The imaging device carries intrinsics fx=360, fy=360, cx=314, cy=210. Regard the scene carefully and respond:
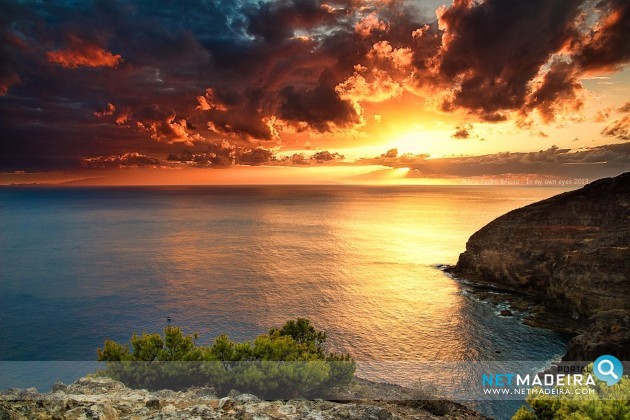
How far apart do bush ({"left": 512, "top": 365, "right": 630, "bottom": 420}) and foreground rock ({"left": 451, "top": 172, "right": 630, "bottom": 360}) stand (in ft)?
95.0

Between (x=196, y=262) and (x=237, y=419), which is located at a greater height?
(x=237, y=419)

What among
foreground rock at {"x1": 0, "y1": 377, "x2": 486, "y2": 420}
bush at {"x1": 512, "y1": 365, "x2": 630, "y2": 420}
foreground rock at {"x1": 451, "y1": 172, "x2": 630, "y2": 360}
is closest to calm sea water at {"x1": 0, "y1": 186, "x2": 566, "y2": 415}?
foreground rock at {"x1": 451, "y1": 172, "x2": 630, "y2": 360}

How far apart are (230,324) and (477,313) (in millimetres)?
44914

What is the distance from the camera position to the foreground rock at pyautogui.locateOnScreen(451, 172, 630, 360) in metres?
46.3

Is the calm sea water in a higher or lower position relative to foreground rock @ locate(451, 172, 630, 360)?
lower

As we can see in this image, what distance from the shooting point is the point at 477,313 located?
6606cm

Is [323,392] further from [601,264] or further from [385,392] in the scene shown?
[601,264]

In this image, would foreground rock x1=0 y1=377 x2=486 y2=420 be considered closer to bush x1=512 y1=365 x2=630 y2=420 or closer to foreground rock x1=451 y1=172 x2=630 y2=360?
bush x1=512 y1=365 x2=630 y2=420

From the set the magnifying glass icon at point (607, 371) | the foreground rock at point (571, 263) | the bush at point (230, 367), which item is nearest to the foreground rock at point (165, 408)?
the bush at point (230, 367)

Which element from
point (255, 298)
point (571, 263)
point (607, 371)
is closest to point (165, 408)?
point (607, 371)

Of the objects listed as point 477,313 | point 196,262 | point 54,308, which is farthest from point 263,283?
point 477,313

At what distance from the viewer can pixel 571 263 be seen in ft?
206

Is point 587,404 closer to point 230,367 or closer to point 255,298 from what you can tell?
point 230,367

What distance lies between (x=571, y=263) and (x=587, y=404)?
2237 inches
